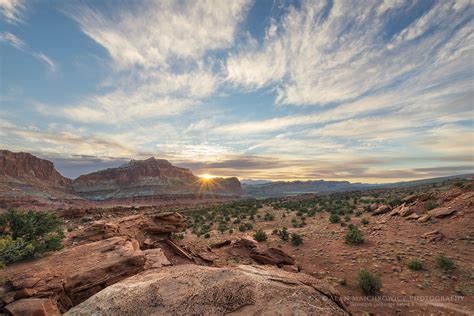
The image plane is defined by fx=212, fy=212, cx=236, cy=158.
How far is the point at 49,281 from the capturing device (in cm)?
653

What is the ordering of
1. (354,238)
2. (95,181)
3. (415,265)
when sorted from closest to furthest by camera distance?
1. (415,265)
2. (354,238)
3. (95,181)

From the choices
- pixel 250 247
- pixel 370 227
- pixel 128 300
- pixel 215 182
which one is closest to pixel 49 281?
pixel 128 300

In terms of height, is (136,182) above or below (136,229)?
below

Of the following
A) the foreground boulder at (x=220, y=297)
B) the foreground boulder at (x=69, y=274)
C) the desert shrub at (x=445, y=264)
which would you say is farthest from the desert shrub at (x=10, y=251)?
the desert shrub at (x=445, y=264)

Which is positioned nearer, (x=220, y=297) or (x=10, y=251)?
(x=220, y=297)

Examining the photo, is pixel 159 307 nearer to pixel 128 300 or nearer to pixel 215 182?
pixel 128 300

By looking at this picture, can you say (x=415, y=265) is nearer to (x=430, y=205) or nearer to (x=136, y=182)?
(x=430, y=205)

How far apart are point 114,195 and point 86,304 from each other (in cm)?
13553

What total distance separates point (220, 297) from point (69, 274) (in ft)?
19.4

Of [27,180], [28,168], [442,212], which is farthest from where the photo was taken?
[28,168]

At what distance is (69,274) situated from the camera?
271 inches

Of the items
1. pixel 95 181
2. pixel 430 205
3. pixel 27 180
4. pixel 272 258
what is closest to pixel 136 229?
pixel 272 258

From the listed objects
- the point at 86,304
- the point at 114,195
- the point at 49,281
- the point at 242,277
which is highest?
the point at 242,277

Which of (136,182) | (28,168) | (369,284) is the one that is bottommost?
(369,284)
